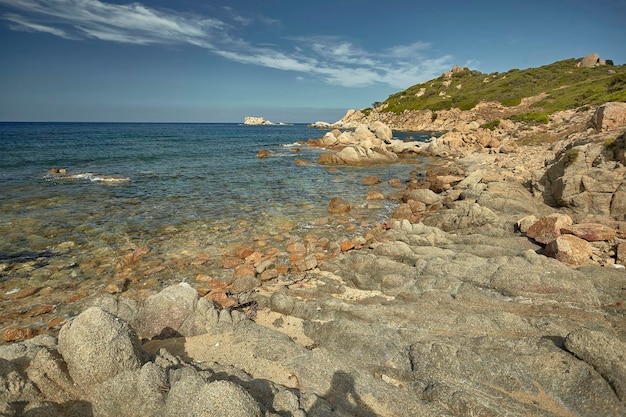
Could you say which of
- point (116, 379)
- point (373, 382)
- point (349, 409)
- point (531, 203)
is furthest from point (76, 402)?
point (531, 203)

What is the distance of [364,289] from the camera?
11.4m

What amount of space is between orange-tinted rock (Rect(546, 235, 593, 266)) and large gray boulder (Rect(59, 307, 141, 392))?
497 inches

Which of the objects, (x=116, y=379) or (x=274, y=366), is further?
(x=274, y=366)

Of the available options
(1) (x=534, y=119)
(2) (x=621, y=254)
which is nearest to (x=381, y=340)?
(2) (x=621, y=254)

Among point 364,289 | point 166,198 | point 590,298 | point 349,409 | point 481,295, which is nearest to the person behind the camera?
point 349,409

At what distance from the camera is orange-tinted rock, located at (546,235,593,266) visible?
35.8 ft

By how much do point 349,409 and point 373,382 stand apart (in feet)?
3.08

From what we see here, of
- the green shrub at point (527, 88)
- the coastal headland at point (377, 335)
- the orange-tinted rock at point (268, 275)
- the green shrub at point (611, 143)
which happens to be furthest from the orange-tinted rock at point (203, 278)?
the green shrub at point (527, 88)

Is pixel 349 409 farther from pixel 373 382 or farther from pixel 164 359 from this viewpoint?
pixel 164 359

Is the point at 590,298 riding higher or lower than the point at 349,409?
higher

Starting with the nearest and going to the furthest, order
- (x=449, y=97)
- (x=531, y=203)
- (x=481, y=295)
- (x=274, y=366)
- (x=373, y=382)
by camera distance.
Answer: (x=373, y=382) → (x=274, y=366) → (x=481, y=295) → (x=531, y=203) → (x=449, y=97)

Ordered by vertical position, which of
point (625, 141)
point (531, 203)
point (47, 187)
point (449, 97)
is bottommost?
point (47, 187)

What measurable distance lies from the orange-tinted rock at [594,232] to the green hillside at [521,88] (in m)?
60.7

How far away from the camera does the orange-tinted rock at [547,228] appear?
1297 cm
